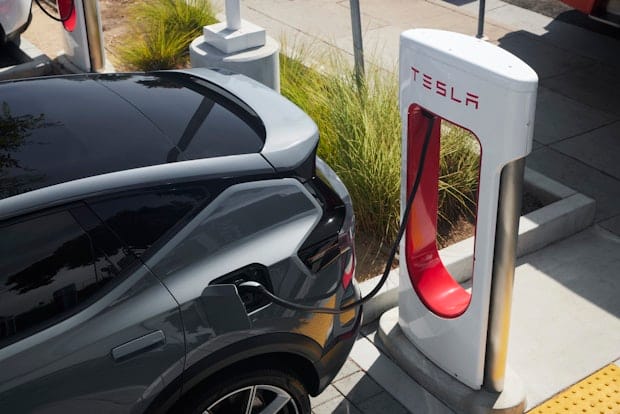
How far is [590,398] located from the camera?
4.68 meters

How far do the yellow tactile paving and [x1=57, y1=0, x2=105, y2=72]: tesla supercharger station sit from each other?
5.67 meters

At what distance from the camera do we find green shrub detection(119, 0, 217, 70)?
8602mm

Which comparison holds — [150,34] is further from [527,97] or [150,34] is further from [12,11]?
[527,97]

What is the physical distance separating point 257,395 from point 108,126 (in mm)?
1370

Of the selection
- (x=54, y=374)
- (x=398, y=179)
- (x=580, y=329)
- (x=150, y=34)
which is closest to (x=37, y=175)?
(x=54, y=374)

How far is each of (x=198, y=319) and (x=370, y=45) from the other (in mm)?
5972

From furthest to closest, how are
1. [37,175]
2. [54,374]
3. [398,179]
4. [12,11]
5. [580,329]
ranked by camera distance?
1. [12,11]
2. [398,179]
3. [580,329]
4. [37,175]
5. [54,374]

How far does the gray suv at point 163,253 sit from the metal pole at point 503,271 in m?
0.68

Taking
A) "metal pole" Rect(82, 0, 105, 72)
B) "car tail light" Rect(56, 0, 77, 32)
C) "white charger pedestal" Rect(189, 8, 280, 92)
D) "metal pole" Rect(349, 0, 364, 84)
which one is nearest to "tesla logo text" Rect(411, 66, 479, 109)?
"metal pole" Rect(349, 0, 364, 84)

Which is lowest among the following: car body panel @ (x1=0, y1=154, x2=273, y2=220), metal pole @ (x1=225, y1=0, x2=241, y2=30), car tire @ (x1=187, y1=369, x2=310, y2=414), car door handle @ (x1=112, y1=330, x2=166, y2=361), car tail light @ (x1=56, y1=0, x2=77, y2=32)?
car tire @ (x1=187, y1=369, x2=310, y2=414)

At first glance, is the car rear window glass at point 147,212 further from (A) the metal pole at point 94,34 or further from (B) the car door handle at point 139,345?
(A) the metal pole at point 94,34

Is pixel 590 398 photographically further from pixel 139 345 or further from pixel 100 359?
pixel 100 359

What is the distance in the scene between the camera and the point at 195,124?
13.5ft

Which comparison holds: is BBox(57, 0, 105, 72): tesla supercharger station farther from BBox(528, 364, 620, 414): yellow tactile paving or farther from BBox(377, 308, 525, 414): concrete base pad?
BBox(528, 364, 620, 414): yellow tactile paving
